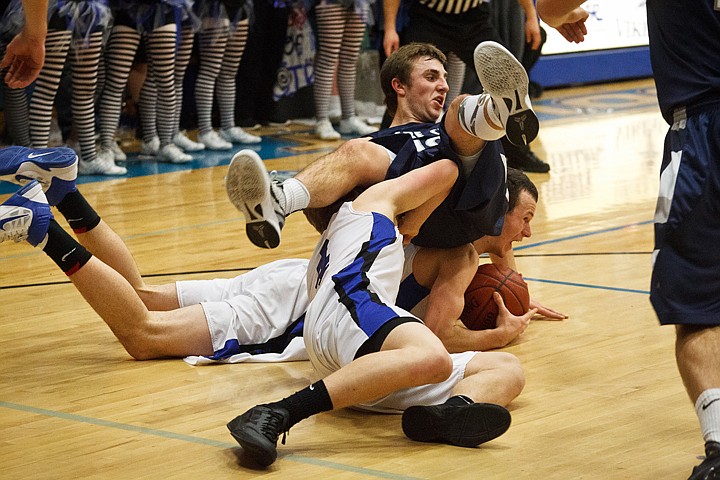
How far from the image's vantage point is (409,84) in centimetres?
428

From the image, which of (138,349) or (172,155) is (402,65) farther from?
(172,155)

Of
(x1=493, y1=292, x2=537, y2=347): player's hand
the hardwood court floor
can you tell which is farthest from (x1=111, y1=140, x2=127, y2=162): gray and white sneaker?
(x1=493, y1=292, x2=537, y2=347): player's hand

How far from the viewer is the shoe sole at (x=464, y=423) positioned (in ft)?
9.97

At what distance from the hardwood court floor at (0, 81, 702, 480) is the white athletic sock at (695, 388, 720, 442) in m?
0.27

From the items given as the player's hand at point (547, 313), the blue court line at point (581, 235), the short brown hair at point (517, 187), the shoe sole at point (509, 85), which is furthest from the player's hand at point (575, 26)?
the blue court line at point (581, 235)

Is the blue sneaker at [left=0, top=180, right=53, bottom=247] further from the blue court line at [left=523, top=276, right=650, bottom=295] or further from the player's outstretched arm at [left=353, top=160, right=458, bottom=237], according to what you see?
the blue court line at [left=523, top=276, right=650, bottom=295]

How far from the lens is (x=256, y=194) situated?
351cm

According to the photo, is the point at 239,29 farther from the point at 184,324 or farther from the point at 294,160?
the point at 184,324

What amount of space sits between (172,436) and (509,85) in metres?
1.49

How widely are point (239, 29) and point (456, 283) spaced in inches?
215

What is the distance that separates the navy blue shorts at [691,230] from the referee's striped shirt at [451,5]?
15.3ft

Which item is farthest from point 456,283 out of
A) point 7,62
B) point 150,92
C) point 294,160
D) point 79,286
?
point 150,92

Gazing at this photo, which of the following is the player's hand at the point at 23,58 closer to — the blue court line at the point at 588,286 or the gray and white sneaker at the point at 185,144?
the blue court line at the point at 588,286

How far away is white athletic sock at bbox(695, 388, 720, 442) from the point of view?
2.56 m
